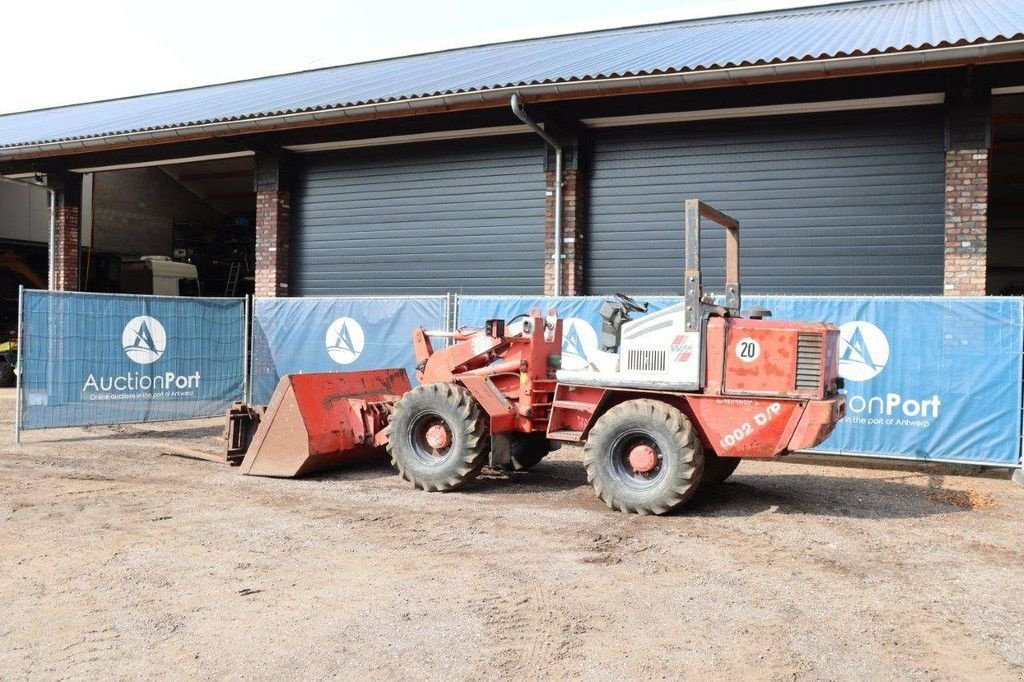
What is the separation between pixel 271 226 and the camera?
1584 cm

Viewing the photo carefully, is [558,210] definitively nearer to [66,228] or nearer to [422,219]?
[422,219]

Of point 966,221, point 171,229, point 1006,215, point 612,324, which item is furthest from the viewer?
point 171,229

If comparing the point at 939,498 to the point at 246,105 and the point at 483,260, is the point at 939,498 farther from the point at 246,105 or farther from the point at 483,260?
the point at 246,105

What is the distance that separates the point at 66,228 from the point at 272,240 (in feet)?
20.7

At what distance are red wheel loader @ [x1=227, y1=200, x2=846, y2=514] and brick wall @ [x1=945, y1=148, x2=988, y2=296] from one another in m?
4.59

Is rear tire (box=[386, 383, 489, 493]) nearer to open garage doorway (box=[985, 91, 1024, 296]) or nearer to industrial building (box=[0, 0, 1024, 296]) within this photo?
industrial building (box=[0, 0, 1024, 296])

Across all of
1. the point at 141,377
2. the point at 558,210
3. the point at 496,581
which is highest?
the point at 558,210

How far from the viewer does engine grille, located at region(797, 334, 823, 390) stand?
690cm

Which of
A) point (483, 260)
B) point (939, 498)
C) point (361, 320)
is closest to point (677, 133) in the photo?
point (483, 260)

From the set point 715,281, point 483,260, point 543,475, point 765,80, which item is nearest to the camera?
point 543,475

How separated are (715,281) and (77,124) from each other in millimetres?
16472

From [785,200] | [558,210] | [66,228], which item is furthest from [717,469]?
[66,228]

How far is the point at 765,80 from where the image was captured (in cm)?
1111

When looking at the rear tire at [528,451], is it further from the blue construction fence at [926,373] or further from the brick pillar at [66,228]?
the brick pillar at [66,228]
